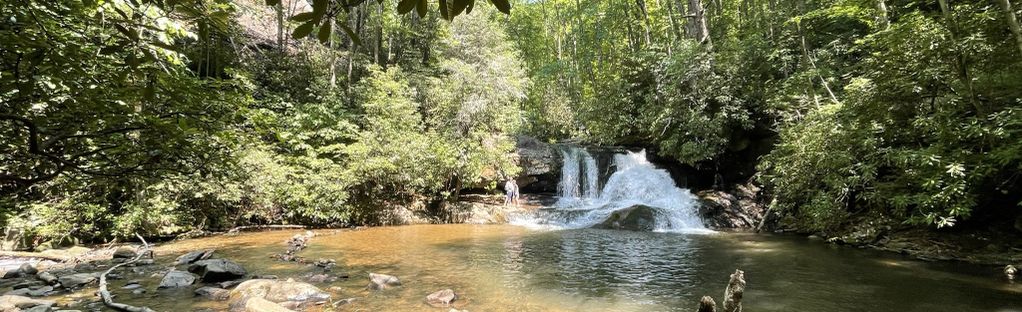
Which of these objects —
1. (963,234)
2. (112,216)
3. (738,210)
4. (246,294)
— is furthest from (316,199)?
(963,234)

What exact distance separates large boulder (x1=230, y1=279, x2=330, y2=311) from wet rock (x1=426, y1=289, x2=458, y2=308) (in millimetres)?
1477

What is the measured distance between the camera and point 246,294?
21.9 ft

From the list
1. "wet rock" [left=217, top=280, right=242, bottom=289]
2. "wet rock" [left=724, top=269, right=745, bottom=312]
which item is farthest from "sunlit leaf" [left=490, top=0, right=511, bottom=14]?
"wet rock" [left=217, top=280, right=242, bottom=289]

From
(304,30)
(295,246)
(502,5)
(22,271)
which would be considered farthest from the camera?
(295,246)

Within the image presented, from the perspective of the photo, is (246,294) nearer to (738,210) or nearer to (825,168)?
(825,168)

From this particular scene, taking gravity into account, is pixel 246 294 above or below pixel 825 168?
below

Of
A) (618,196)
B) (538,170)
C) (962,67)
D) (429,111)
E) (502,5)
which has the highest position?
(429,111)

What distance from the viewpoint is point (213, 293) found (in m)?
6.98

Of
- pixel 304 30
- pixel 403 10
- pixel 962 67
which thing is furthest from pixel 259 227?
pixel 962 67

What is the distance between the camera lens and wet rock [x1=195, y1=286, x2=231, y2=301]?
22.6ft

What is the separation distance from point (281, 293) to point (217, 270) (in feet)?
5.81

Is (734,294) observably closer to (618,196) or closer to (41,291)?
(41,291)

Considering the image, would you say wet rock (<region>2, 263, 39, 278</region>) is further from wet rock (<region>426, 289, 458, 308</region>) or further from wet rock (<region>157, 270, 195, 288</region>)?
wet rock (<region>426, 289, 458, 308</region>)

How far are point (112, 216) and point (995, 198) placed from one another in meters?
19.1
